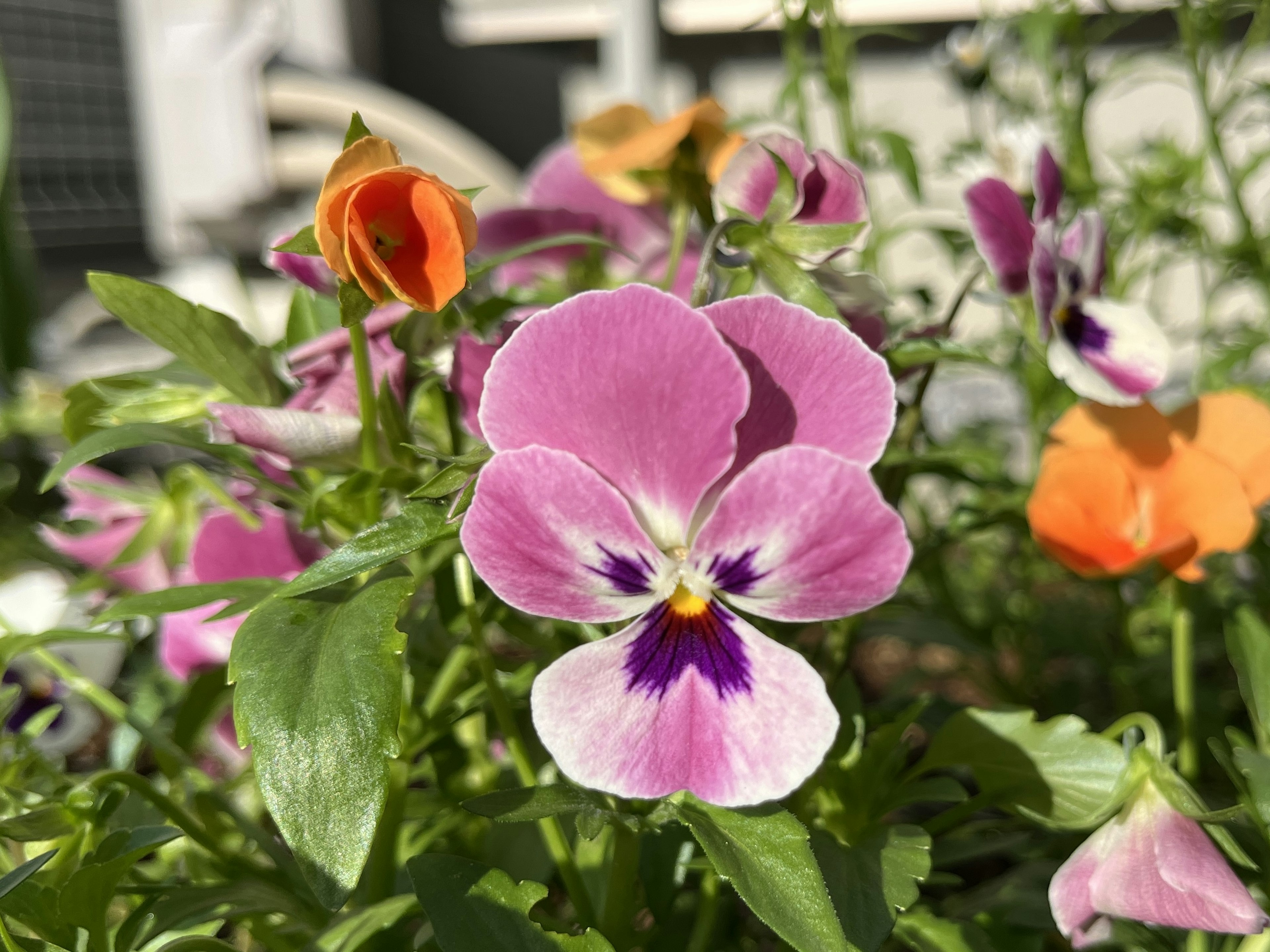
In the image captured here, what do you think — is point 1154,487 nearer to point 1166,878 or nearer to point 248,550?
point 1166,878

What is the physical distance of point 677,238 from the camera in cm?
61

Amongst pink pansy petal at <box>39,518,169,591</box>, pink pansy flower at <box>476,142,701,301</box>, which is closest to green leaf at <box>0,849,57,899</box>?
pink pansy petal at <box>39,518,169,591</box>

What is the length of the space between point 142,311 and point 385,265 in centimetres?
15

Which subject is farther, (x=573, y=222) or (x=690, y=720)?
(x=573, y=222)

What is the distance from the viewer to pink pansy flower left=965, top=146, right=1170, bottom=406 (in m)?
0.51

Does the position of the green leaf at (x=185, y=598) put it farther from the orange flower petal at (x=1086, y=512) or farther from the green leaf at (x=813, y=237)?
the orange flower petal at (x=1086, y=512)

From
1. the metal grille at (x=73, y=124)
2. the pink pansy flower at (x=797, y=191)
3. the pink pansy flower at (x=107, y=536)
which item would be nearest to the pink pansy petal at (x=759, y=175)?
the pink pansy flower at (x=797, y=191)

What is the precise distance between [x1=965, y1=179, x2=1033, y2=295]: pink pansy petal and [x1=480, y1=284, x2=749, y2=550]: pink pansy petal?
23cm

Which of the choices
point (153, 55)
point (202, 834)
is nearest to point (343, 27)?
point (153, 55)

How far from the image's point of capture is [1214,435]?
1.80 feet

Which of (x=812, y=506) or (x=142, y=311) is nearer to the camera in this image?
(x=812, y=506)

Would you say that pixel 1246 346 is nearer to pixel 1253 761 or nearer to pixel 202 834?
pixel 1253 761

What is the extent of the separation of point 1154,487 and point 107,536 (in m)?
0.66

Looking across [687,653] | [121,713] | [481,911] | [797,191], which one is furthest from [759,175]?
[121,713]
